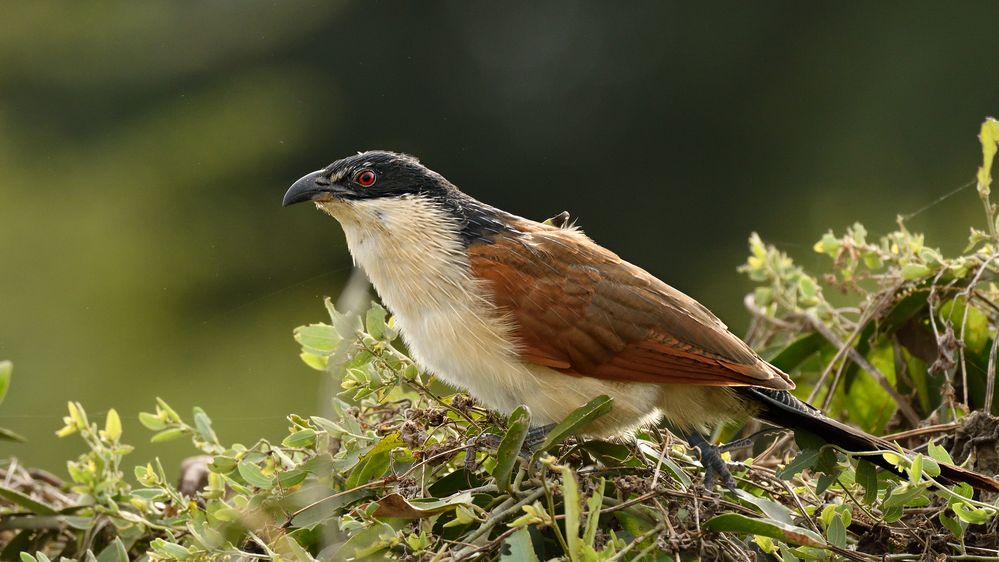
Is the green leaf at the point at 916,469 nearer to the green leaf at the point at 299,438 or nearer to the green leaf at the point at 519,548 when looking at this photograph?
the green leaf at the point at 519,548

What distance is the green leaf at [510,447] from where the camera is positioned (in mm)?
1640

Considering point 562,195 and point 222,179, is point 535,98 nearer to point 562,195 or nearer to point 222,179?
point 562,195

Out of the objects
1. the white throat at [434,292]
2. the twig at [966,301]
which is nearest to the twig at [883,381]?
the twig at [966,301]

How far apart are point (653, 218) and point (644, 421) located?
7076 millimetres

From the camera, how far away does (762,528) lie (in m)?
1.57

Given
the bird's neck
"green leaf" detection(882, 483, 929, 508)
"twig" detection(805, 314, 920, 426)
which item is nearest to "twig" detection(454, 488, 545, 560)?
"green leaf" detection(882, 483, 929, 508)

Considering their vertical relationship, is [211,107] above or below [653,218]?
above

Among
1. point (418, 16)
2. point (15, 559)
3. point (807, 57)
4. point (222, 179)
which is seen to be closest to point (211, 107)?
point (222, 179)

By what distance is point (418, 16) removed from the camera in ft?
32.3

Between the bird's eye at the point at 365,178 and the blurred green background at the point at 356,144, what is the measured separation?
470cm

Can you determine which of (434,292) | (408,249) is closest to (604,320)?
(434,292)

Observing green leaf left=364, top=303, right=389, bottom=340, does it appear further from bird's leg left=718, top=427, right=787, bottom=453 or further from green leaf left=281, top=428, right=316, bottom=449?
bird's leg left=718, top=427, right=787, bottom=453

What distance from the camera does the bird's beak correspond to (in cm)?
248

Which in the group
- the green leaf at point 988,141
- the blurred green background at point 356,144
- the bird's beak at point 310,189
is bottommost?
the blurred green background at point 356,144
